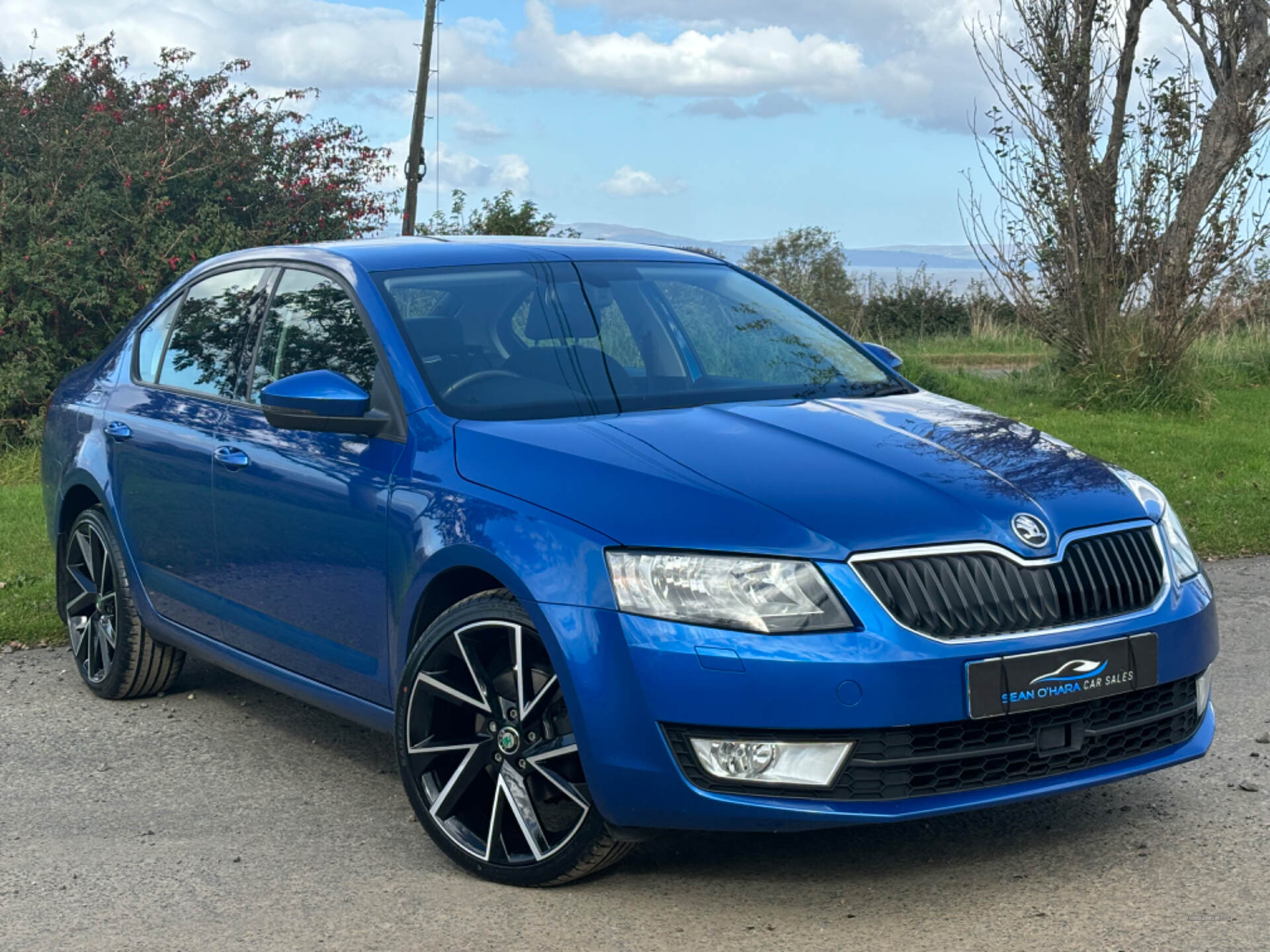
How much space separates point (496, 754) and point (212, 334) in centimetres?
236

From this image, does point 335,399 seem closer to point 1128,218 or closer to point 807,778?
point 807,778

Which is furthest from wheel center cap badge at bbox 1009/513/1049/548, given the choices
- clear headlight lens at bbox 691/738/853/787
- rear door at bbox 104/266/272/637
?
rear door at bbox 104/266/272/637

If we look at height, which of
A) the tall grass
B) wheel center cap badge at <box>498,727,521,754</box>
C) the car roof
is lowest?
the tall grass

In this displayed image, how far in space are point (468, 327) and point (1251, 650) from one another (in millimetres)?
3539

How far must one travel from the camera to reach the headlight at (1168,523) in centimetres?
419

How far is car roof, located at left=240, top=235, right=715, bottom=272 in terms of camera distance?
204 inches

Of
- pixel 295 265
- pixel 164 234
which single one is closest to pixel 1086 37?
pixel 164 234

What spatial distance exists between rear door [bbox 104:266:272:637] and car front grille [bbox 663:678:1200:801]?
239cm

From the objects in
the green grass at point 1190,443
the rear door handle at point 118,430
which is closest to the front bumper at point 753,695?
the rear door handle at point 118,430

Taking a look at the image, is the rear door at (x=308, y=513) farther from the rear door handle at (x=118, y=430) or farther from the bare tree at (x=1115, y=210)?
the bare tree at (x=1115, y=210)

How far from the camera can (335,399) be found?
454 centimetres

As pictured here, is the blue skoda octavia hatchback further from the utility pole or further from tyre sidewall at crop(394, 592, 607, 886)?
the utility pole

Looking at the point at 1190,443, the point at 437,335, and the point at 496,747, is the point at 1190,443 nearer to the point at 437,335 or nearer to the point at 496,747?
the point at 437,335

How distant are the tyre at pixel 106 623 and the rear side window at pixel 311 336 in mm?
1248
